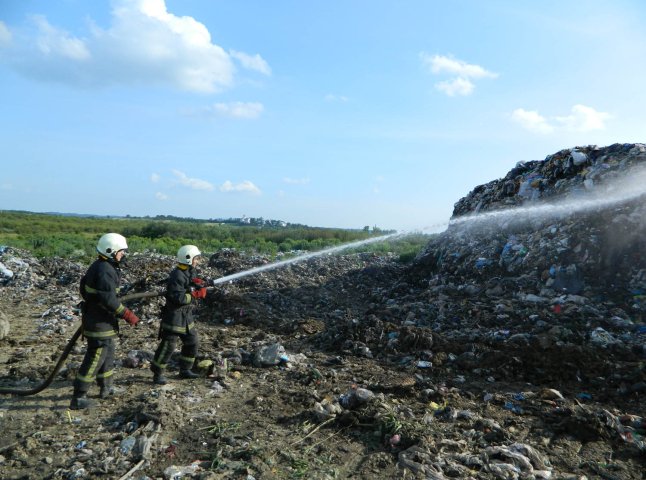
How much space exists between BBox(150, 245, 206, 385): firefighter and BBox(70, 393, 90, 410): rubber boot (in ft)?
2.74

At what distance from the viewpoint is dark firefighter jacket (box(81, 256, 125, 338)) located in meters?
4.42

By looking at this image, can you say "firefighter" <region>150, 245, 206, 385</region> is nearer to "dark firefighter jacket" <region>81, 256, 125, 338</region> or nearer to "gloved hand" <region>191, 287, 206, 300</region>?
"gloved hand" <region>191, 287, 206, 300</region>

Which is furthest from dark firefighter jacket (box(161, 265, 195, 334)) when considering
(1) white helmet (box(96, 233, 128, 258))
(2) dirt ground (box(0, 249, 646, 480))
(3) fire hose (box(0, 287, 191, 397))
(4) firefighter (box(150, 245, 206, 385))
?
(3) fire hose (box(0, 287, 191, 397))

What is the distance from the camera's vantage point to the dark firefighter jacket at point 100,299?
14.5 ft

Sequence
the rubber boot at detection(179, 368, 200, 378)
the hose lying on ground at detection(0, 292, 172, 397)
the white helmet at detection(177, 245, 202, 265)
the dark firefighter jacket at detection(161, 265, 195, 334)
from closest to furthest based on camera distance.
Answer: the hose lying on ground at detection(0, 292, 172, 397) < the dark firefighter jacket at detection(161, 265, 195, 334) < the white helmet at detection(177, 245, 202, 265) < the rubber boot at detection(179, 368, 200, 378)

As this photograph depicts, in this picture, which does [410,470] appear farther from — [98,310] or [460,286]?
[460,286]

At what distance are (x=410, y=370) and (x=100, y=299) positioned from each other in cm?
391

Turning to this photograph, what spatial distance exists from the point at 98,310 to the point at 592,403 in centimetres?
542

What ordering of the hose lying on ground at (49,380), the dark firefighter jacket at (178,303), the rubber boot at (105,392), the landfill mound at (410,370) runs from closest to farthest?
the landfill mound at (410,370) < the hose lying on ground at (49,380) < the rubber boot at (105,392) < the dark firefighter jacket at (178,303)

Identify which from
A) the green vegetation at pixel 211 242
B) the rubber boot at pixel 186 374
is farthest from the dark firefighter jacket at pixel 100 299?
the green vegetation at pixel 211 242

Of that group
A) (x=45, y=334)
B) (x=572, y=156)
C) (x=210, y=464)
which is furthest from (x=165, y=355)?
(x=572, y=156)

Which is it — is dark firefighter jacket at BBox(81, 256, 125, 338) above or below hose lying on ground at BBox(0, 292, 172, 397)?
above

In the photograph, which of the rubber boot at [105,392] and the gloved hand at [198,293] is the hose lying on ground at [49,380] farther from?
the gloved hand at [198,293]

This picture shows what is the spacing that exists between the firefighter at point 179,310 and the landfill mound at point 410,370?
1.04 feet
